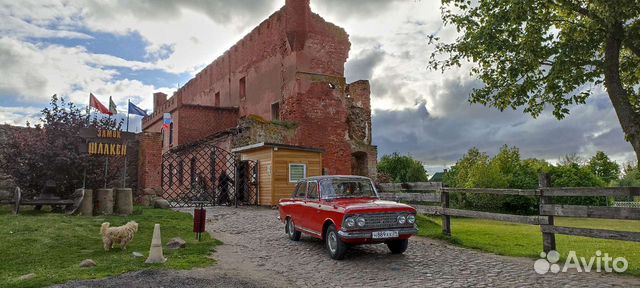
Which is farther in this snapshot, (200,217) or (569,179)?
(569,179)

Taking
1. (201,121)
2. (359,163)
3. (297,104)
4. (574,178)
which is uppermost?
(297,104)

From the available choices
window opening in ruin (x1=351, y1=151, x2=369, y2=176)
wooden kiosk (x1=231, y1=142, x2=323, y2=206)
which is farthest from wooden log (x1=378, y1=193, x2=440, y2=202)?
window opening in ruin (x1=351, y1=151, x2=369, y2=176)

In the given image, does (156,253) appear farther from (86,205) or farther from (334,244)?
(86,205)

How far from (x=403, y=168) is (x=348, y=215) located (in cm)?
4891

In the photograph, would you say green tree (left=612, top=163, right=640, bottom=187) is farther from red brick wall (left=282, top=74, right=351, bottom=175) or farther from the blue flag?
the blue flag

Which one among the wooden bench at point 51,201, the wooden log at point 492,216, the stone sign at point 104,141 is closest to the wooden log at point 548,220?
the wooden log at point 492,216

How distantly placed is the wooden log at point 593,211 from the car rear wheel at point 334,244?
408 centimetres

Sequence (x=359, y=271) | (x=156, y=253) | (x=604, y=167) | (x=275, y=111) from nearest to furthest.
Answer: (x=359, y=271) < (x=156, y=253) < (x=275, y=111) < (x=604, y=167)

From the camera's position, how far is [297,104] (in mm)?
27703

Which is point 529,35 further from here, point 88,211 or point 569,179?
point 569,179

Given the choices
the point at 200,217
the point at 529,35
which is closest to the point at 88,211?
the point at 200,217

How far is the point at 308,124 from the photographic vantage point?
27688 mm

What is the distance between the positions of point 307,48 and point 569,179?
2785cm

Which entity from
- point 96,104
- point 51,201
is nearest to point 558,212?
point 51,201
